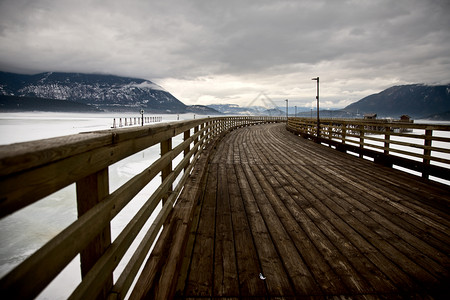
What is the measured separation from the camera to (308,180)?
18.2ft

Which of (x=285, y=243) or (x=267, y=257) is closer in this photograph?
(x=267, y=257)

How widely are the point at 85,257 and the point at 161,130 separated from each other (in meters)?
1.50

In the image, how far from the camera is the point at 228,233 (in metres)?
3.06

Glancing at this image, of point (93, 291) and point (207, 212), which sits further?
point (207, 212)

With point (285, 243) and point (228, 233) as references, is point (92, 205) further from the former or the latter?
point (285, 243)

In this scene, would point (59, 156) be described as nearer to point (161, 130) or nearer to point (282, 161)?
point (161, 130)

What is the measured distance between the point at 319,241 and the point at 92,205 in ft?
8.25

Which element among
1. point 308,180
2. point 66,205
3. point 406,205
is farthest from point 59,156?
point 66,205

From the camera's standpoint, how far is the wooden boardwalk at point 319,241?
214 cm

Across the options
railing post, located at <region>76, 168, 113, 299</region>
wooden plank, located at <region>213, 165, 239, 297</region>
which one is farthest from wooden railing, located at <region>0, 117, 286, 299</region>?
wooden plank, located at <region>213, 165, 239, 297</region>

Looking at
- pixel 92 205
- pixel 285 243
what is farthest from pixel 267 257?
pixel 92 205

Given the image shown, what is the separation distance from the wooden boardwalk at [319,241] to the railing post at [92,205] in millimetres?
984

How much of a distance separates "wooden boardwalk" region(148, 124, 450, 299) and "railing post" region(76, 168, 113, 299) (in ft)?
3.23

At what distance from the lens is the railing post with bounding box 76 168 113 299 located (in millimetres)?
1235
